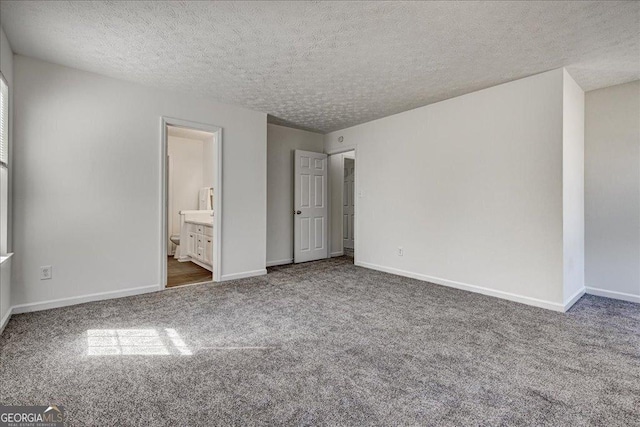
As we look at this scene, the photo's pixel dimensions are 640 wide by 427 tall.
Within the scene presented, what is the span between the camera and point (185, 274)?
187 inches

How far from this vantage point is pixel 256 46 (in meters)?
2.69

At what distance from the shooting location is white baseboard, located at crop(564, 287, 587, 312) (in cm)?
316

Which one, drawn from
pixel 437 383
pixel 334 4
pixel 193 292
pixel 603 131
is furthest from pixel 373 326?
pixel 603 131

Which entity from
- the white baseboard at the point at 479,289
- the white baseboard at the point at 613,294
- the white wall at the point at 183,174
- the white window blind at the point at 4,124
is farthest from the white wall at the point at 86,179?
the white baseboard at the point at 613,294

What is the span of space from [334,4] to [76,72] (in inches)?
112

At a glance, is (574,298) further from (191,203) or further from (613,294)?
(191,203)

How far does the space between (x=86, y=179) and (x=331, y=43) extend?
286 centimetres

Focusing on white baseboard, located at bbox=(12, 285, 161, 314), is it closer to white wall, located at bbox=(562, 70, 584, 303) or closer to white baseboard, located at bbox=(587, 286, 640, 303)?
white wall, located at bbox=(562, 70, 584, 303)

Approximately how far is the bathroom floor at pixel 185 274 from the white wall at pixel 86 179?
0.59m

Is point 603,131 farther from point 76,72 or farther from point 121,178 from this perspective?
point 76,72

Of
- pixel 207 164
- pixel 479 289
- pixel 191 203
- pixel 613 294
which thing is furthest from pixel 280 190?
pixel 613 294

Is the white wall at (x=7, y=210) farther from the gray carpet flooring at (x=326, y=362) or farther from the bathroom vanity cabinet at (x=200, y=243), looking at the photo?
the bathroom vanity cabinet at (x=200, y=243)

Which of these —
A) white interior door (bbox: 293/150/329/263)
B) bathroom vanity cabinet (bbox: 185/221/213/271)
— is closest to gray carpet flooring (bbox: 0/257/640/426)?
bathroom vanity cabinet (bbox: 185/221/213/271)

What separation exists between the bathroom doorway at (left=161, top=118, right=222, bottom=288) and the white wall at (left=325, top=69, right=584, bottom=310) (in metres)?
2.49
